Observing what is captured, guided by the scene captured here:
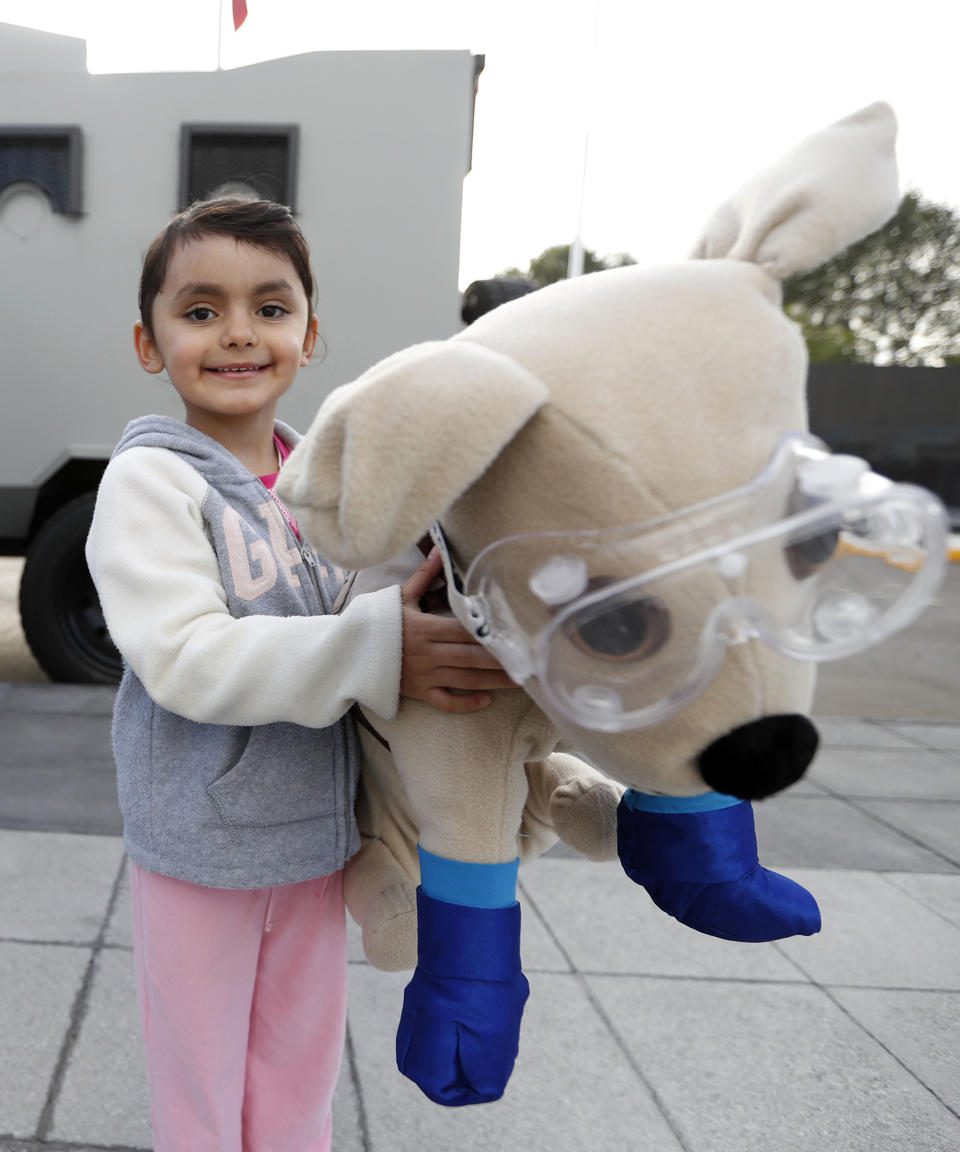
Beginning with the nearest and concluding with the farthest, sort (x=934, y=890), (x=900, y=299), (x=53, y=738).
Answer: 1. (x=934, y=890)
2. (x=53, y=738)
3. (x=900, y=299)

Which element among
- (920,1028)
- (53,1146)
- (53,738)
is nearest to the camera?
(53,1146)

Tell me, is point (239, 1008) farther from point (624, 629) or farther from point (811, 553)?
point (811, 553)

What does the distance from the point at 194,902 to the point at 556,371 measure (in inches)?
33.5

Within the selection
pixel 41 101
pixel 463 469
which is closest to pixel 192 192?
pixel 41 101

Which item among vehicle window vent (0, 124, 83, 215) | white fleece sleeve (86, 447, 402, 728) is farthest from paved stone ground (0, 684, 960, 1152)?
vehicle window vent (0, 124, 83, 215)

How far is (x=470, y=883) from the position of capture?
1053mm

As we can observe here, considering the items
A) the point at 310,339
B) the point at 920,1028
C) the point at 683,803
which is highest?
the point at 310,339

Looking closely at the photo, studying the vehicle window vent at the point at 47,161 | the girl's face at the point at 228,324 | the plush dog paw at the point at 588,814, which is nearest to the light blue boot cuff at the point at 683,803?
the plush dog paw at the point at 588,814

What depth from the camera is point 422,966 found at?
105 cm

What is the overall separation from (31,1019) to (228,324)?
166 cm

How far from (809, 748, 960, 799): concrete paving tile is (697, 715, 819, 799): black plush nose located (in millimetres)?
3374

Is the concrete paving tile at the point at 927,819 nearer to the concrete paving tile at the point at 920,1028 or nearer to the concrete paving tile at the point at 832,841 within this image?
the concrete paving tile at the point at 832,841

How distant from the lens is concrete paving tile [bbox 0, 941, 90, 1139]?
1.96m

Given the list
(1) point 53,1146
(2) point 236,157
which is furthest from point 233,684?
(2) point 236,157
